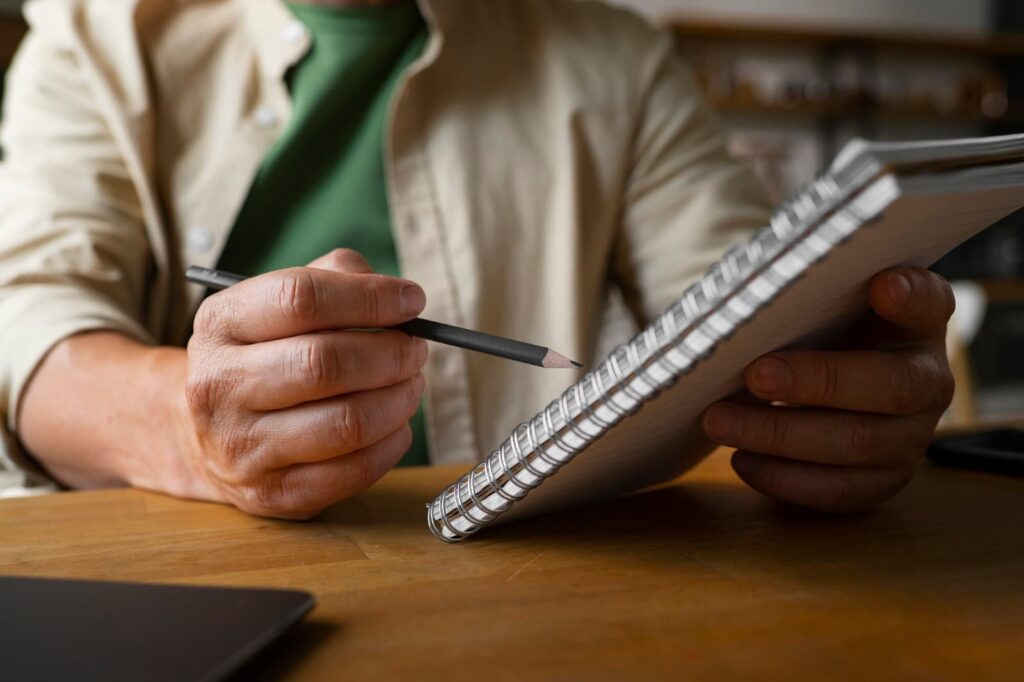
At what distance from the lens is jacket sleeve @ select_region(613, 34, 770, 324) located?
2.99 feet

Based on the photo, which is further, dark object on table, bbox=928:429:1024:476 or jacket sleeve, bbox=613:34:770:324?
jacket sleeve, bbox=613:34:770:324

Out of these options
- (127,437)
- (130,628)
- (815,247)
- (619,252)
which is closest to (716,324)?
(815,247)

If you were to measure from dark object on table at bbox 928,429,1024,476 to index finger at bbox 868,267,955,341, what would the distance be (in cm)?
18

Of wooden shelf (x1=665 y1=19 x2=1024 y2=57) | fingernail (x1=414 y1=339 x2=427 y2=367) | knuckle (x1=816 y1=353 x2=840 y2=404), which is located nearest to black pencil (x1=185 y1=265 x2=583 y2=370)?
fingernail (x1=414 y1=339 x2=427 y2=367)

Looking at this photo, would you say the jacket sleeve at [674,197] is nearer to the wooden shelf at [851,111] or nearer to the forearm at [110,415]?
the forearm at [110,415]

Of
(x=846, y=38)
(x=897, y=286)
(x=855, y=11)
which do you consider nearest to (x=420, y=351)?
(x=897, y=286)

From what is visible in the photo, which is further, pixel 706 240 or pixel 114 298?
pixel 706 240

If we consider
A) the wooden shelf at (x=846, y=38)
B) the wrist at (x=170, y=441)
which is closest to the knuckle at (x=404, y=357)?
the wrist at (x=170, y=441)

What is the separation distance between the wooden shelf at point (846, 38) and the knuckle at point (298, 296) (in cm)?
329

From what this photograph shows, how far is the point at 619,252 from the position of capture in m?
0.99

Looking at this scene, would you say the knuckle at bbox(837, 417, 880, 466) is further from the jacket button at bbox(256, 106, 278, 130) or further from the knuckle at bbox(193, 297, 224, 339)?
the jacket button at bbox(256, 106, 278, 130)

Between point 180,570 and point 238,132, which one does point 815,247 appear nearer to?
point 180,570

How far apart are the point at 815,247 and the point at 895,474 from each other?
0.24 m

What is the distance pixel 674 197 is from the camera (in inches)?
37.3
